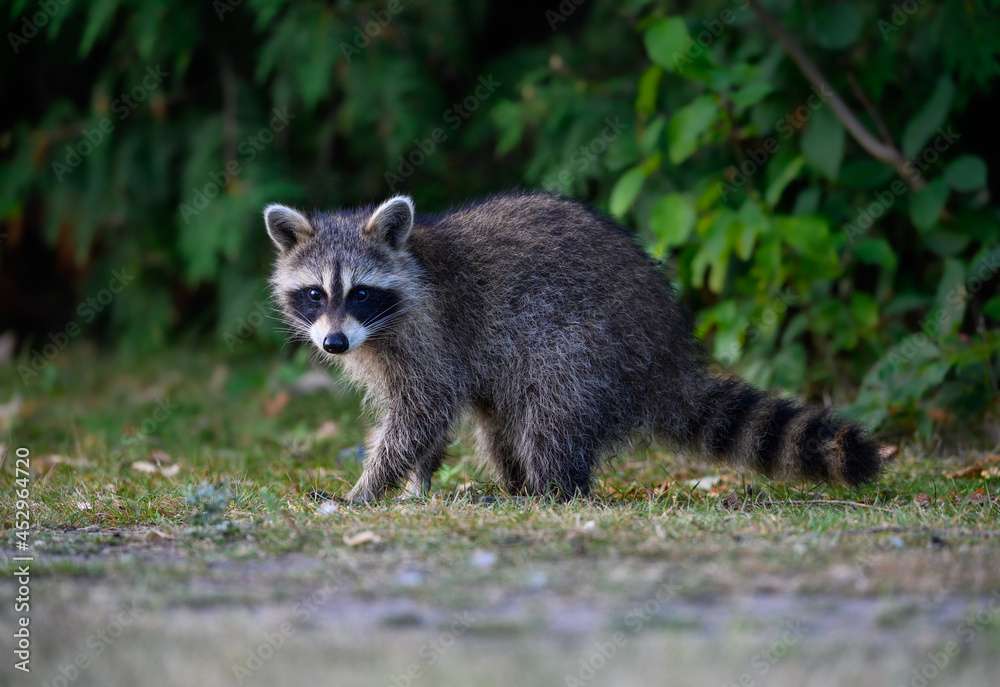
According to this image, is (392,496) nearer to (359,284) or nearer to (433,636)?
(359,284)

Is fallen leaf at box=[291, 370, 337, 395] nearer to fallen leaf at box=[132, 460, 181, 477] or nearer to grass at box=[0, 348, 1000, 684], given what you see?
grass at box=[0, 348, 1000, 684]

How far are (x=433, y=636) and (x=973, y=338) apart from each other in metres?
4.07

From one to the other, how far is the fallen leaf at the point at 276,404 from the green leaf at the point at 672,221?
2.59 m

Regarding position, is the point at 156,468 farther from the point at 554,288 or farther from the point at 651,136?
the point at 651,136

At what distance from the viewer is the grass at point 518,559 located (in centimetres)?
288

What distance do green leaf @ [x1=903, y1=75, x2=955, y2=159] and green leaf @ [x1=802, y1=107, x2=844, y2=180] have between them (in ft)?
1.08

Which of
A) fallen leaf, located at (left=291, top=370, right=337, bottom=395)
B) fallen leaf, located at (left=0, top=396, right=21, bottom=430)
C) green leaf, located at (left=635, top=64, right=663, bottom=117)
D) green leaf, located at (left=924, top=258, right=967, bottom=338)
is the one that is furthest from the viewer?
fallen leaf, located at (left=291, top=370, right=337, bottom=395)

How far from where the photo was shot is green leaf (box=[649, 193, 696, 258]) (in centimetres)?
628

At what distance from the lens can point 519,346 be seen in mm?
5254

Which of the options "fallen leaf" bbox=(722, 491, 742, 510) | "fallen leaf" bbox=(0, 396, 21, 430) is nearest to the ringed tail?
"fallen leaf" bbox=(722, 491, 742, 510)

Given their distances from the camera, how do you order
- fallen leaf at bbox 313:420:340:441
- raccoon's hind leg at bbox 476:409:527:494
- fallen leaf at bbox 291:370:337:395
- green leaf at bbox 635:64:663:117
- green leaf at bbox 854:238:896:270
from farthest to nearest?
fallen leaf at bbox 291:370:337:395 → fallen leaf at bbox 313:420:340:441 → green leaf at bbox 635:64:663:117 → green leaf at bbox 854:238:896:270 → raccoon's hind leg at bbox 476:409:527:494

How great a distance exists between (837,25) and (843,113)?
441mm

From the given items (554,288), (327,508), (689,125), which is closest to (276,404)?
(554,288)

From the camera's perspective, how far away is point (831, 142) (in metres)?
6.38
